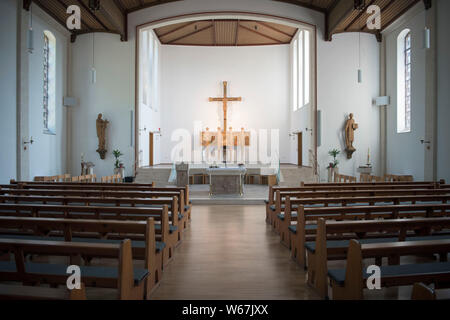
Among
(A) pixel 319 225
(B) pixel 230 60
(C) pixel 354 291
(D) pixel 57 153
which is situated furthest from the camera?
(B) pixel 230 60

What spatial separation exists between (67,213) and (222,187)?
543 cm

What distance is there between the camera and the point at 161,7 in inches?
426

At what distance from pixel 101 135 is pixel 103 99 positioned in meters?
1.26

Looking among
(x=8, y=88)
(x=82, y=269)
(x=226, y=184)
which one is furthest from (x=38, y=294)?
(x=8, y=88)

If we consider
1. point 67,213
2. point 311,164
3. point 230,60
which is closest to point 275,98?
point 230,60

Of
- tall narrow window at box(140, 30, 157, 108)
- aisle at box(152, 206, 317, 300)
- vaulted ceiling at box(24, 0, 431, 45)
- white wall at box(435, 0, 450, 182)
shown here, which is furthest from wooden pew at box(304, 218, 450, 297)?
tall narrow window at box(140, 30, 157, 108)

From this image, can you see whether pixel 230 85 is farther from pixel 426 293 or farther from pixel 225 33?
pixel 426 293

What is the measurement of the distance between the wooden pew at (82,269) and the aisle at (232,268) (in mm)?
641

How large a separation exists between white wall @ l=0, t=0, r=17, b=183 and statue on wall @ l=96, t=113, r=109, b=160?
3138 mm

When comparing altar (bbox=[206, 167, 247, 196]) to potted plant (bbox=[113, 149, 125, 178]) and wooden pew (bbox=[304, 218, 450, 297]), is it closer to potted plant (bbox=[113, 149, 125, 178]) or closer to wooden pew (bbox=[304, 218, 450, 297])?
potted plant (bbox=[113, 149, 125, 178])

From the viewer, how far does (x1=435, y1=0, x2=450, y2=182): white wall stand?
24.5 feet

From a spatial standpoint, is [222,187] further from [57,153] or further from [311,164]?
[57,153]

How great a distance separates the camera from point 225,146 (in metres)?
13.9

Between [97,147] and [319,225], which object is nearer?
[319,225]
